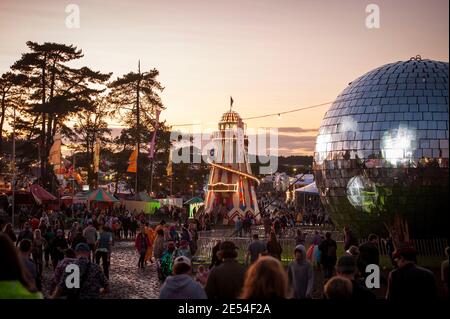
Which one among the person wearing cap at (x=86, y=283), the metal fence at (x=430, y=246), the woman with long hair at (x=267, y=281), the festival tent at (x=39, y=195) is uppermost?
the festival tent at (x=39, y=195)

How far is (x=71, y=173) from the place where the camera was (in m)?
57.5

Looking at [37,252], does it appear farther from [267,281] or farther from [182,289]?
[267,281]

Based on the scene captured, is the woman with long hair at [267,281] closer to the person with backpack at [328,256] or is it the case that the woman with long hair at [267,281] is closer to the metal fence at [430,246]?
the person with backpack at [328,256]

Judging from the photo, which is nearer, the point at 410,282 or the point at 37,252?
→ the point at 410,282

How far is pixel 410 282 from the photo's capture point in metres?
8.83

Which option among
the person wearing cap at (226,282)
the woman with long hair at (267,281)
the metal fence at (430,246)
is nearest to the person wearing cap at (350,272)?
the person wearing cap at (226,282)

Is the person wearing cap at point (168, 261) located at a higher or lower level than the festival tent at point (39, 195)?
lower

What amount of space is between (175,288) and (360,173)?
17.6 meters

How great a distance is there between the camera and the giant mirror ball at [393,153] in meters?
24.6

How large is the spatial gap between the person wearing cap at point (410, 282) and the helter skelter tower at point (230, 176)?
155 ft

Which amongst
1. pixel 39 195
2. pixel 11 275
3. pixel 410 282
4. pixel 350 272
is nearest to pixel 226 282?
pixel 350 272

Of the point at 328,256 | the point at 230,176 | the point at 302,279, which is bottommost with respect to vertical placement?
the point at 328,256

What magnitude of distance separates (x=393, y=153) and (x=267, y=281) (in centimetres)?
1912
